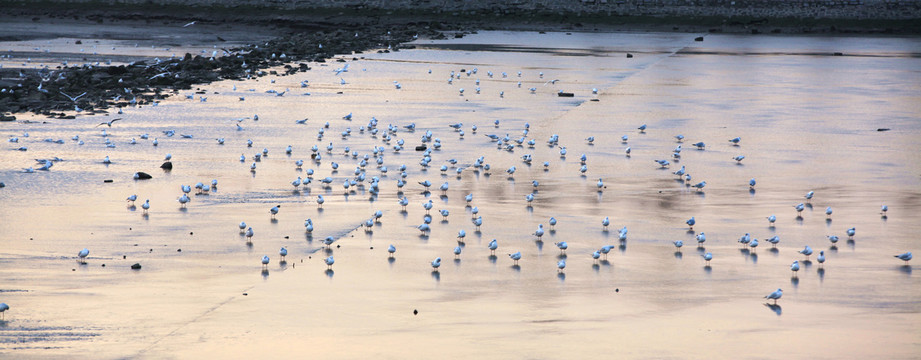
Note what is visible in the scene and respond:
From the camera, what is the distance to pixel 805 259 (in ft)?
49.5

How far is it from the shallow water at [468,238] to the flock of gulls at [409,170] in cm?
13

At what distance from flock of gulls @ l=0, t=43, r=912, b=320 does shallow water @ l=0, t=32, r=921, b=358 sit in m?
0.13

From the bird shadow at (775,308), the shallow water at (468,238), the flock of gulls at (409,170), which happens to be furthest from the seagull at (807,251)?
the bird shadow at (775,308)

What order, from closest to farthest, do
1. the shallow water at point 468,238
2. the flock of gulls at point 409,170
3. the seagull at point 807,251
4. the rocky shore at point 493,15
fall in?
the shallow water at point 468,238 < the seagull at point 807,251 < the flock of gulls at point 409,170 < the rocky shore at point 493,15

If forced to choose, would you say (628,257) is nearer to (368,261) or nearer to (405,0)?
(368,261)

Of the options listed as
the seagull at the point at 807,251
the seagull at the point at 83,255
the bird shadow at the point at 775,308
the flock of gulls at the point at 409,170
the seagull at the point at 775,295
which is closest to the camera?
the bird shadow at the point at 775,308

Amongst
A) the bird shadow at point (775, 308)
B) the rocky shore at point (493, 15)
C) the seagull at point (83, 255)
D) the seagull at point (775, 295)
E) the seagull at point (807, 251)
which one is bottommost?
the seagull at point (83, 255)

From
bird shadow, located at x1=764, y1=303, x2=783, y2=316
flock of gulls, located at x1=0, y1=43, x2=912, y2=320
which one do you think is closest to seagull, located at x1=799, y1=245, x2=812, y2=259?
flock of gulls, located at x1=0, y1=43, x2=912, y2=320

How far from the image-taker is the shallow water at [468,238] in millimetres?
11656

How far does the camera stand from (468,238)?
16062 millimetres

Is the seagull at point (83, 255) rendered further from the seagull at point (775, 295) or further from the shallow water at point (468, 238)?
the seagull at point (775, 295)

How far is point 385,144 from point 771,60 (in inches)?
1202

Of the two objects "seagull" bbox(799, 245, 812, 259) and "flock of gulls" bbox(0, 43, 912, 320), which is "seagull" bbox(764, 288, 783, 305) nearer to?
"flock of gulls" bbox(0, 43, 912, 320)

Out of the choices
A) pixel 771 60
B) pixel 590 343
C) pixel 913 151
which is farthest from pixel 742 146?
pixel 771 60
